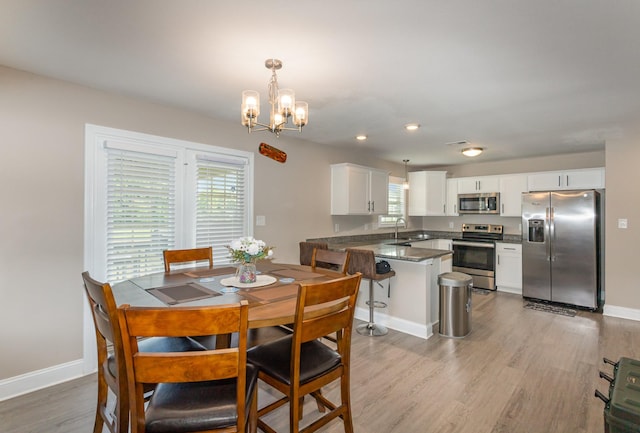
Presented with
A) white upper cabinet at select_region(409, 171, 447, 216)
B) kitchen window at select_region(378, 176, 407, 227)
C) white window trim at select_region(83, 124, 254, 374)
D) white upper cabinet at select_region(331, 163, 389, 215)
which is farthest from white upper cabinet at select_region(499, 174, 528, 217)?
white window trim at select_region(83, 124, 254, 374)

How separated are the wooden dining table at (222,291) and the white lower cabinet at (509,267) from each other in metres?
4.02

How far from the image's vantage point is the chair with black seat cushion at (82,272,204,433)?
127cm

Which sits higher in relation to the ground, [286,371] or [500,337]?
[286,371]

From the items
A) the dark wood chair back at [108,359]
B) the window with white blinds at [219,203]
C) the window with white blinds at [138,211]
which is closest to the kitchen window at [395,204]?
the window with white blinds at [219,203]

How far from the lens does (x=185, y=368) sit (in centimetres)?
117

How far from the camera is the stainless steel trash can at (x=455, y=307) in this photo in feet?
11.0

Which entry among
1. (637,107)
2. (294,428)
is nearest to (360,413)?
(294,428)

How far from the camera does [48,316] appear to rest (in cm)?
248

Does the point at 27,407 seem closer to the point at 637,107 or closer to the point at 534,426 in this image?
the point at 534,426

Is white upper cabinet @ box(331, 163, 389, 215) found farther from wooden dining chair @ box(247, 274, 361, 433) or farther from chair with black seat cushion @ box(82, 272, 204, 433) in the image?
chair with black seat cushion @ box(82, 272, 204, 433)

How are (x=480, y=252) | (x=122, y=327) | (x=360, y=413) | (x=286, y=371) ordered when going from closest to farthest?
(x=122, y=327) → (x=286, y=371) → (x=360, y=413) → (x=480, y=252)

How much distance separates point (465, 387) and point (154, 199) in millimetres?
3114

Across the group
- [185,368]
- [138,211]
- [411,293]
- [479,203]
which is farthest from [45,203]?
[479,203]

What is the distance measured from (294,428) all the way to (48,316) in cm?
227
